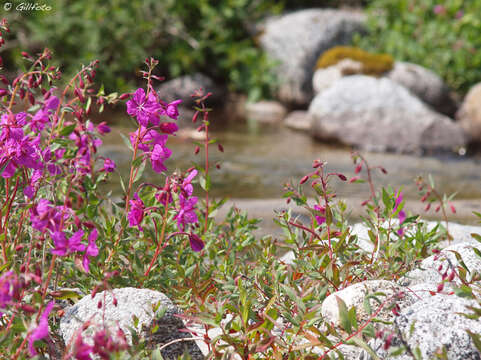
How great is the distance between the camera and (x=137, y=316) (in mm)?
1770

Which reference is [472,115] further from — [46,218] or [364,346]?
[46,218]

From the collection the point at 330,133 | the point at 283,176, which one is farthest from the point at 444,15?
the point at 283,176

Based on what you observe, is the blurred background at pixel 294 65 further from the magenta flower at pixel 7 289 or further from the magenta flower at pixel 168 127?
the magenta flower at pixel 7 289

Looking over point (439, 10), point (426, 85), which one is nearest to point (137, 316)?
point (426, 85)

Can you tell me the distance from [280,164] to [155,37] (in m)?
5.52

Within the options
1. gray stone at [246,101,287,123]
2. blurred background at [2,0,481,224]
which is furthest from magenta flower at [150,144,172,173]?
gray stone at [246,101,287,123]

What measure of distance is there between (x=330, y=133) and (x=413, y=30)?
4.14 m

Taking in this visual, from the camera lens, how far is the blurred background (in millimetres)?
8070

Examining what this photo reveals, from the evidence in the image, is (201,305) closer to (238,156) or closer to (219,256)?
(219,256)

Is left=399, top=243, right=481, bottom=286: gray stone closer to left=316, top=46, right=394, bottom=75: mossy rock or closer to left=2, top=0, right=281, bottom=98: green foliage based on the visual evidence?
left=316, top=46, right=394, bottom=75: mossy rock

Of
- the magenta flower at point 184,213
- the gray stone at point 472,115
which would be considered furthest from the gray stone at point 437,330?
the gray stone at point 472,115

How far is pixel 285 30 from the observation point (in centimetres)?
1133

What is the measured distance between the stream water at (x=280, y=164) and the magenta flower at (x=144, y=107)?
10.7 ft

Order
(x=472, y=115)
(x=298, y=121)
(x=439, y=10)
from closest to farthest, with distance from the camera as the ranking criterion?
(x=472, y=115), (x=298, y=121), (x=439, y=10)
